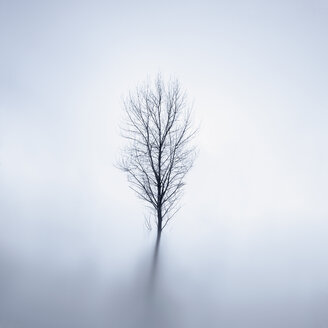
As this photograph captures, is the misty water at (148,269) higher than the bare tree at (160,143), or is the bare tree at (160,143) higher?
the bare tree at (160,143)

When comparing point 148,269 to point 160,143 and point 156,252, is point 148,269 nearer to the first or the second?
point 156,252

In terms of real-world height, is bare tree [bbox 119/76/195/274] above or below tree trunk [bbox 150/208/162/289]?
above

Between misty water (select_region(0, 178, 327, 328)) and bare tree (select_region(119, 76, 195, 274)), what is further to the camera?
bare tree (select_region(119, 76, 195, 274))

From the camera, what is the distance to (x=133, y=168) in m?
5.95

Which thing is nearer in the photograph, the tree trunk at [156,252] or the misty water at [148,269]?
the misty water at [148,269]

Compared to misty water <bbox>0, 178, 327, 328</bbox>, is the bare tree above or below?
above

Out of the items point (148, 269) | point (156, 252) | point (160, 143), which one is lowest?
point (148, 269)

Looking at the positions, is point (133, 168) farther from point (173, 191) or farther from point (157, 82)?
point (157, 82)

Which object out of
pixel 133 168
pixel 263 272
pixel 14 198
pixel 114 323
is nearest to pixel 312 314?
pixel 263 272

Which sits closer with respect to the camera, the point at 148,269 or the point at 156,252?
the point at 148,269

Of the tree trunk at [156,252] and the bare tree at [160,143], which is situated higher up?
the bare tree at [160,143]

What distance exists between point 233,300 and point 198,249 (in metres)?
1.55

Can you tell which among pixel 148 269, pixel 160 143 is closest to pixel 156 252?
pixel 148 269

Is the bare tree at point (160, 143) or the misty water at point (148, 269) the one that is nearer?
the misty water at point (148, 269)
